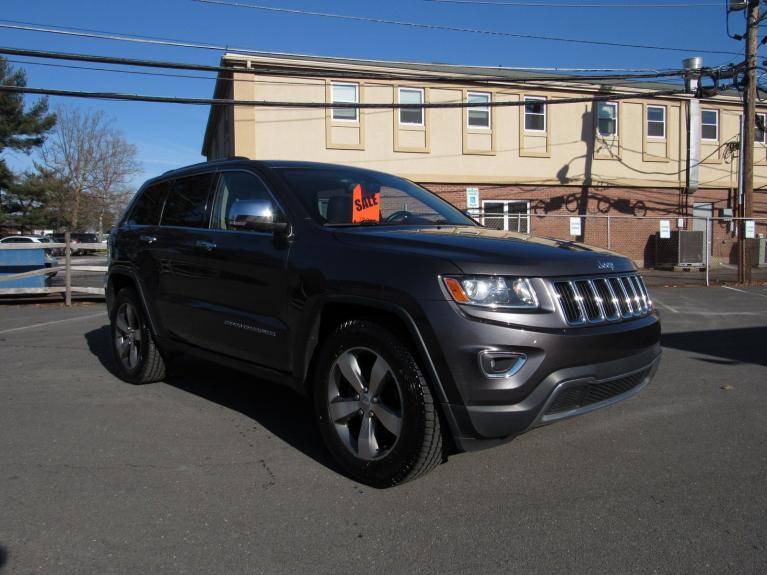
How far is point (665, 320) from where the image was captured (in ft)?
32.9

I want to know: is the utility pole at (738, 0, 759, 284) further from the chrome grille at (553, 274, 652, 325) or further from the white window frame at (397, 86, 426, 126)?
the chrome grille at (553, 274, 652, 325)

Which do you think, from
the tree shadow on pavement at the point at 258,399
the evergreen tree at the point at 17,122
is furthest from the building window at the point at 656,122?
the evergreen tree at the point at 17,122

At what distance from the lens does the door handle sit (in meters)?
4.46

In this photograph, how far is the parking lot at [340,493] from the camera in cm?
276

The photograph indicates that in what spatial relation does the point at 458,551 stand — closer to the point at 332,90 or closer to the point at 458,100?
the point at 332,90

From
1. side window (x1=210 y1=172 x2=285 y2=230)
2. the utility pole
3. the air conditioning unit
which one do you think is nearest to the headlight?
side window (x1=210 y1=172 x2=285 y2=230)

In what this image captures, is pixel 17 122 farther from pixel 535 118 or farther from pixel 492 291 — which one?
pixel 492 291

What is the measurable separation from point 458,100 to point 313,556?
21384 millimetres

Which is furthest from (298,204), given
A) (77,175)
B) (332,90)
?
(77,175)

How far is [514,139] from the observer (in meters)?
22.8

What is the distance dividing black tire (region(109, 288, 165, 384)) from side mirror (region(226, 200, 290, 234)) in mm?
1900

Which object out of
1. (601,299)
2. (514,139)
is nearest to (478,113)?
(514,139)

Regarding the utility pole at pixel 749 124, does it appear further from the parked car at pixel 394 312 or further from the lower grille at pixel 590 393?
the lower grille at pixel 590 393

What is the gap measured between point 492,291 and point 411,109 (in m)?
19.9
